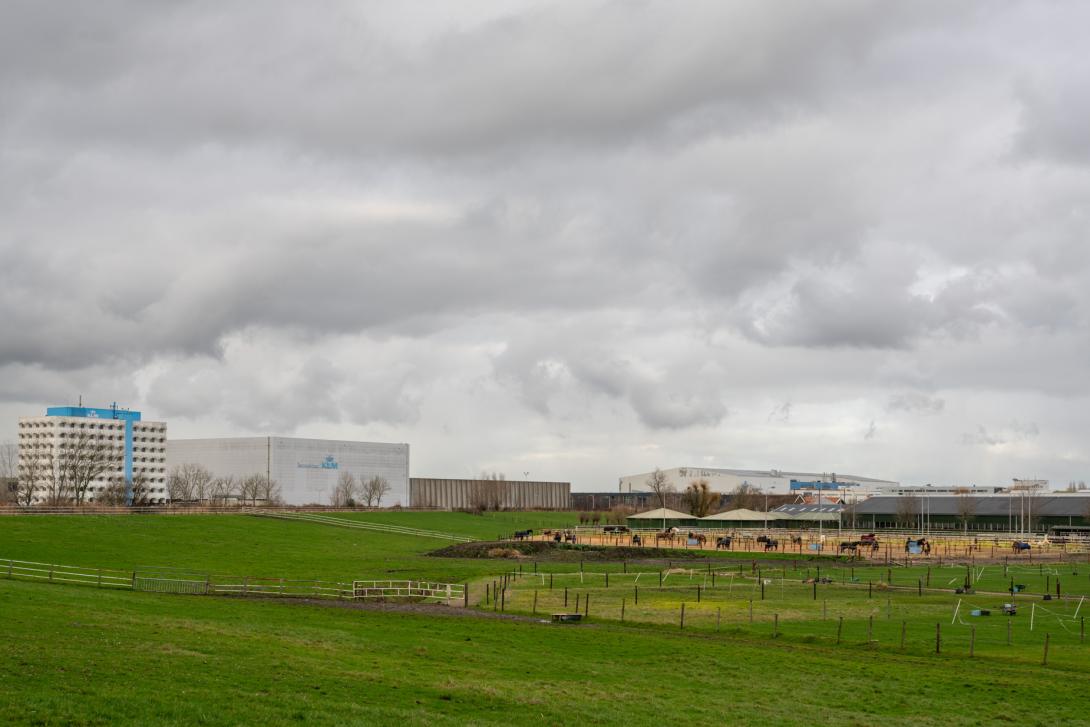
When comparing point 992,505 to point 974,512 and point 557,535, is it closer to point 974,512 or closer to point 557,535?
point 974,512

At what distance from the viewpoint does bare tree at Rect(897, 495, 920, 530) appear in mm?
177875

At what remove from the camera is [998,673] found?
38.8m

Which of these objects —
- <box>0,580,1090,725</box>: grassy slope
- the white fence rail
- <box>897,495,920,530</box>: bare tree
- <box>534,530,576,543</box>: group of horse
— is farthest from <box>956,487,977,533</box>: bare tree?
<box>0,580,1090,725</box>: grassy slope

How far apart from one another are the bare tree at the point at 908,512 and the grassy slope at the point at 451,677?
141153mm

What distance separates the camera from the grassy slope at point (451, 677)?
26.7 m

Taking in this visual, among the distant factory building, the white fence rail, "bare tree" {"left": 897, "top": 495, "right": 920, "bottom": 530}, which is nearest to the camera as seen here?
the white fence rail

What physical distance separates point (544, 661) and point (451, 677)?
607 centimetres

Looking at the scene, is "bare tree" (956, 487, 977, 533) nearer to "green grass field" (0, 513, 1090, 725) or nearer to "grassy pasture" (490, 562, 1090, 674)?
"grassy pasture" (490, 562, 1090, 674)

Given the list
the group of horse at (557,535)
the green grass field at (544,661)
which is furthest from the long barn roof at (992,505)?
the green grass field at (544,661)

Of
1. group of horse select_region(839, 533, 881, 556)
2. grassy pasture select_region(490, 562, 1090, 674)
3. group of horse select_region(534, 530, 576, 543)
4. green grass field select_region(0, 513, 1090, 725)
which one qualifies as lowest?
group of horse select_region(534, 530, 576, 543)

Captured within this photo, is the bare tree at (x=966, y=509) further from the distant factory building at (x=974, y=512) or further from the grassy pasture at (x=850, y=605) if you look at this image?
the grassy pasture at (x=850, y=605)

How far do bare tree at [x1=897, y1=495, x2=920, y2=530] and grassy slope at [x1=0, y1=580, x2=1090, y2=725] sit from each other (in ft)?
463

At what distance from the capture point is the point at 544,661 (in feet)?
128

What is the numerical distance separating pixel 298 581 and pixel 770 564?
4640 centimetres
